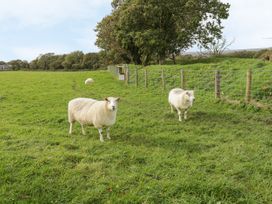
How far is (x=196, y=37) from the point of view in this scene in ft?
122

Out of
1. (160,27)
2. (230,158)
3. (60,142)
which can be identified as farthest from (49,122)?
(160,27)

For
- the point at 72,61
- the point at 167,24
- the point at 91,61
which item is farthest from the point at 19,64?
the point at 167,24

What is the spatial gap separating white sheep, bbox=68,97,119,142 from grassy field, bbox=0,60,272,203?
439 mm

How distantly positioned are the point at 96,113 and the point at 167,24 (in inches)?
1207

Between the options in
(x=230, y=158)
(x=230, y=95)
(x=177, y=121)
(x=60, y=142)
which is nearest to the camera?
(x=230, y=158)

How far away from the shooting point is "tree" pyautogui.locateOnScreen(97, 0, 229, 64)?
34344mm

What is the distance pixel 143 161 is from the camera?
6.82m

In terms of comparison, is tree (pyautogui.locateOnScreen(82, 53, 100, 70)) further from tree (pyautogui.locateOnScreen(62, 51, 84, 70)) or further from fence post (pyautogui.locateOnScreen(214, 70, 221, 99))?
fence post (pyautogui.locateOnScreen(214, 70, 221, 99))

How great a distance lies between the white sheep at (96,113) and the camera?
839 centimetres

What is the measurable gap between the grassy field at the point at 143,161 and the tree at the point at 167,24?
81.0 ft

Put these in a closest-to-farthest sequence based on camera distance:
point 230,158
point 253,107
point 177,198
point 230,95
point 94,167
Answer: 1. point 177,198
2. point 94,167
3. point 230,158
4. point 253,107
5. point 230,95

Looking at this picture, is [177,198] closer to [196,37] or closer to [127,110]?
[127,110]

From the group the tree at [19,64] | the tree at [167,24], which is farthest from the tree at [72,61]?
the tree at [167,24]

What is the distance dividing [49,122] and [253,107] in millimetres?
7340
